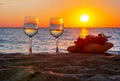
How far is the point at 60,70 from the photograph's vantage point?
8.73 feet

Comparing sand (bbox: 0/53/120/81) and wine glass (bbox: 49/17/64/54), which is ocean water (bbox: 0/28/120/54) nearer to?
wine glass (bbox: 49/17/64/54)

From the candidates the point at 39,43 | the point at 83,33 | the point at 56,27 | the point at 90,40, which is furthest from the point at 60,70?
the point at 83,33

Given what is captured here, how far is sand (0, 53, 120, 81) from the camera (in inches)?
Result: 88.1

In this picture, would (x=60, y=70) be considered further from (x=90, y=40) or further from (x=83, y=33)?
(x=83, y=33)

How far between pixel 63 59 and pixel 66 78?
1.13m

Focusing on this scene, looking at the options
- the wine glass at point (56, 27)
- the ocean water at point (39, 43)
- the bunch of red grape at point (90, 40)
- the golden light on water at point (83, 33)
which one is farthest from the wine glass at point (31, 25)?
the ocean water at point (39, 43)

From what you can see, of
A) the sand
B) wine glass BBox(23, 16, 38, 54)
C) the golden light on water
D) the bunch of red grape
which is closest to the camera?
the sand

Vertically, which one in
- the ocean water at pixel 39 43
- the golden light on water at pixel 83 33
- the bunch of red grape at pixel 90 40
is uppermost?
the golden light on water at pixel 83 33

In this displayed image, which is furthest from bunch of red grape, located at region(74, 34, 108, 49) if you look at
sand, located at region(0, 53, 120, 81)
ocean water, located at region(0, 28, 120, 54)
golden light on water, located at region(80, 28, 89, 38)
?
ocean water, located at region(0, 28, 120, 54)

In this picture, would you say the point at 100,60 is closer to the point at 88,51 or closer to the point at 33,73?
the point at 88,51

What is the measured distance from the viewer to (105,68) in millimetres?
2775

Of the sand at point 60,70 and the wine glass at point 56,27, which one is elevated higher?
the wine glass at point 56,27

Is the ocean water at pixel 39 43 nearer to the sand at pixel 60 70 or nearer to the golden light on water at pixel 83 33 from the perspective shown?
the golden light on water at pixel 83 33

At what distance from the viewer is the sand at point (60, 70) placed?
2.24m
